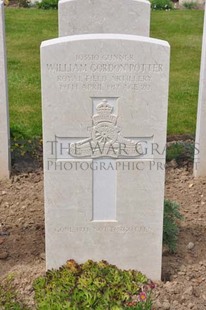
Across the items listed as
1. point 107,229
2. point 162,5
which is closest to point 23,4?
point 162,5

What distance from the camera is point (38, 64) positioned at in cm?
1045

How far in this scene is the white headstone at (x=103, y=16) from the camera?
5.98m

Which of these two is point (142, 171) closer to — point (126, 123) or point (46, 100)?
point (126, 123)

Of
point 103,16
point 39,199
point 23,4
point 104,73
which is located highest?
point 103,16

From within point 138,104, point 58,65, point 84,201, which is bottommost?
point 84,201

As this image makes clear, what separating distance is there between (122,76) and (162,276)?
151cm

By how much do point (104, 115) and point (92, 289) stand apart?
110cm

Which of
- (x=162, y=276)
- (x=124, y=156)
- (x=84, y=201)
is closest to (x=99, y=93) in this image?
(x=124, y=156)

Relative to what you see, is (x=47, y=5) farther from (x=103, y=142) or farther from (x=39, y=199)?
(x=103, y=142)

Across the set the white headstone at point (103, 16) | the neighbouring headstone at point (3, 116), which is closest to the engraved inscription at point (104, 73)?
the neighbouring headstone at point (3, 116)

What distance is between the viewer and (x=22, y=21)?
1411 centimetres

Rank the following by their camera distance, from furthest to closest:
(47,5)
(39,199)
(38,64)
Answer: (47,5), (38,64), (39,199)

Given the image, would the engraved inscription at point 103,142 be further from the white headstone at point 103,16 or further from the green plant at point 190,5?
the green plant at point 190,5

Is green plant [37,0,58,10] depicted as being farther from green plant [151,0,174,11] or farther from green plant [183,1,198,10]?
green plant [183,1,198,10]
